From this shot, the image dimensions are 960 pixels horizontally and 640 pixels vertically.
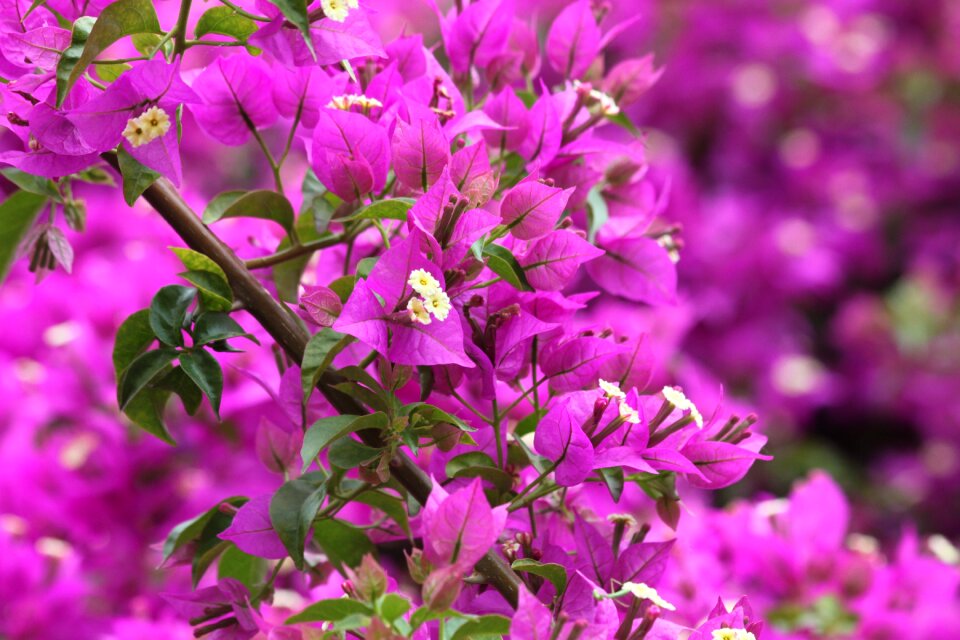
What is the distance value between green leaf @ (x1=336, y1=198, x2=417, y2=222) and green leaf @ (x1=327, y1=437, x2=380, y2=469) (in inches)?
5.1

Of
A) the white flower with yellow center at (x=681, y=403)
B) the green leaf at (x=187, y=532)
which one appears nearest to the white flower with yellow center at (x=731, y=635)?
the white flower with yellow center at (x=681, y=403)

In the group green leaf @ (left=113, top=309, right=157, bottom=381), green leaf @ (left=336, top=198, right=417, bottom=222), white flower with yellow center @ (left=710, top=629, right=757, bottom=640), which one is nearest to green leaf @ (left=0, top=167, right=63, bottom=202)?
green leaf @ (left=113, top=309, right=157, bottom=381)

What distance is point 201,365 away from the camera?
26.3 inches

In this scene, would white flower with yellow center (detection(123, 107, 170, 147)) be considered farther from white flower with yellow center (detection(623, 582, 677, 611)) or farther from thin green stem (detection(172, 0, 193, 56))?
white flower with yellow center (detection(623, 582, 677, 611))

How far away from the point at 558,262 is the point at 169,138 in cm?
23

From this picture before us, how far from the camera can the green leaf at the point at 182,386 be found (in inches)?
27.5

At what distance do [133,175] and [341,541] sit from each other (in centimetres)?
28

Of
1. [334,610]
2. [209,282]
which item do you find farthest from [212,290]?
[334,610]

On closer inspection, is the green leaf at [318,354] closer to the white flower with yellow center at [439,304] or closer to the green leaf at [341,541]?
the white flower with yellow center at [439,304]

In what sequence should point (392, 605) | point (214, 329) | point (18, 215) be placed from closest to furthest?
point (392, 605) < point (214, 329) < point (18, 215)

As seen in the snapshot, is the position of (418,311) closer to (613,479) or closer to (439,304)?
(439,304)

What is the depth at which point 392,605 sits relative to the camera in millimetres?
568

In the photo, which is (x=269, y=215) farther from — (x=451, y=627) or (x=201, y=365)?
(x=451, y=627)

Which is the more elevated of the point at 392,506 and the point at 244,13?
the point at 244,13
